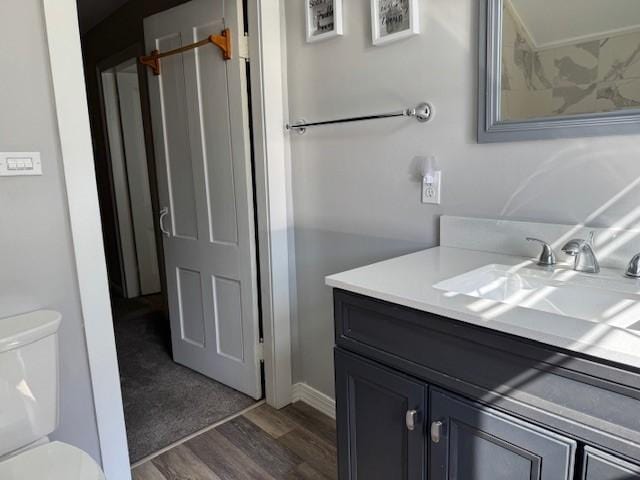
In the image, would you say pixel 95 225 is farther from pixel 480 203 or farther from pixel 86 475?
pixel 480 203

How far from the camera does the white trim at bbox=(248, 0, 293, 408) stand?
198cm

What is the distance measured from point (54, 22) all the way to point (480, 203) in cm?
149

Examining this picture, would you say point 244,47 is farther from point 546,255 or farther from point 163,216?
point 546,255

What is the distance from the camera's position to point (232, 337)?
7.87 feet

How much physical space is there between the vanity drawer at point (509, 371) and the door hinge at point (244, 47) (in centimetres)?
132

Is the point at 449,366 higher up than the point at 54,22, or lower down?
lower down

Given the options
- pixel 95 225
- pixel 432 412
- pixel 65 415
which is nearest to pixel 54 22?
pixel 95 225

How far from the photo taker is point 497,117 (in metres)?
1.40

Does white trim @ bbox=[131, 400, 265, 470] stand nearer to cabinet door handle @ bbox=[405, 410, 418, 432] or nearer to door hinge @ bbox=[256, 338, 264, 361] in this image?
door hinge @ bbox=[256, 338, 264, 361]

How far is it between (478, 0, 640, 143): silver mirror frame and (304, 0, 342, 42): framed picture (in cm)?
61

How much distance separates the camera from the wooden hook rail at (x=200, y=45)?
2041 mm

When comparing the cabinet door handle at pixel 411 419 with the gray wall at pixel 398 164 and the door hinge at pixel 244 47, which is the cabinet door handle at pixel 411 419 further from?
the door hinge at pixel 244 47

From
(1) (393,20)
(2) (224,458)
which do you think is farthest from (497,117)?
(2) (224,458)

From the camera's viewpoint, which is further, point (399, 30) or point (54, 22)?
point (399, 30)
